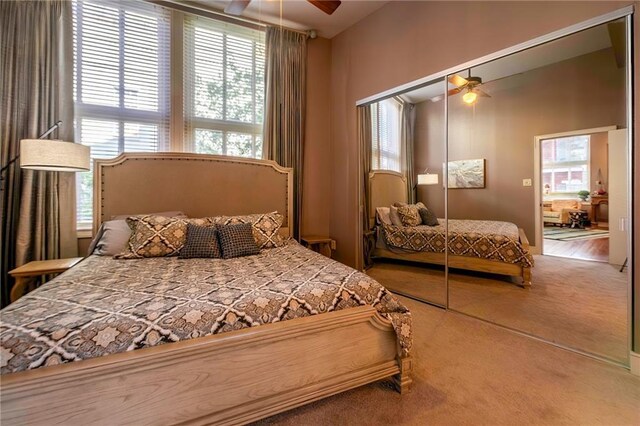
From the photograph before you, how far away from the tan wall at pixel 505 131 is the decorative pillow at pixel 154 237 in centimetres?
249

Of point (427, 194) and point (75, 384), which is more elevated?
point (427, 194)

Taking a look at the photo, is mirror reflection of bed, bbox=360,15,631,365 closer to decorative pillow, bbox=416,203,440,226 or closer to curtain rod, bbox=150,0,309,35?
decorative pillow, bbox=416,203,440,226

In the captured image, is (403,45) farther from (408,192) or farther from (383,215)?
(383,215)

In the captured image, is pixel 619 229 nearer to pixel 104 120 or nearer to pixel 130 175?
pixel 130 175

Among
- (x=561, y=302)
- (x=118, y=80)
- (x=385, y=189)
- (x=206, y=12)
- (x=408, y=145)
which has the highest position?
(x=206, y=12)

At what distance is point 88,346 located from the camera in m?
1.12

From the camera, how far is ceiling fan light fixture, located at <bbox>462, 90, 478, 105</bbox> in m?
2.84

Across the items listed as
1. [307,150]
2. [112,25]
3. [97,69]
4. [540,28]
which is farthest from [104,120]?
[540,28]

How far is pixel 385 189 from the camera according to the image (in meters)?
3.60

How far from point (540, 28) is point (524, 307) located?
240 cm

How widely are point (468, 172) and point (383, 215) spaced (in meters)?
1.08

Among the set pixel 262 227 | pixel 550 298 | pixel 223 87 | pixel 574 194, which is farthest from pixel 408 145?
pixel 223 87

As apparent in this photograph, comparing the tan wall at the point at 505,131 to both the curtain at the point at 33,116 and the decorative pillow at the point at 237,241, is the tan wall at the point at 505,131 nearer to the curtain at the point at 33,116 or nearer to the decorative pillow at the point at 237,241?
the decorative pillow at the point at 237,241

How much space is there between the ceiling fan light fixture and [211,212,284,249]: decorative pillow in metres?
2.27
